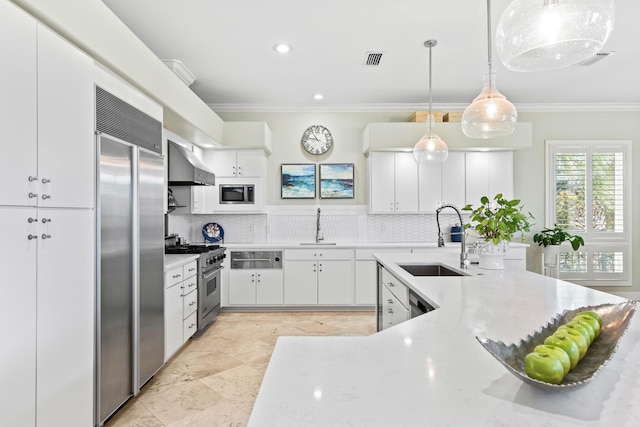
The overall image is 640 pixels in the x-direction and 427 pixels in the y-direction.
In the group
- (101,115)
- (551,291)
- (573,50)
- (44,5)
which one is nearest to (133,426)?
(101,115)

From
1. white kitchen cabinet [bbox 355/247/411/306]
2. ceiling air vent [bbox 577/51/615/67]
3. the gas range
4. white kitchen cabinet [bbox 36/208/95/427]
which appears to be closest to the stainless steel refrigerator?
white kitchen cabinet [bbox 36/208/95/427]

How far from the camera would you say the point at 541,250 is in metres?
5.16

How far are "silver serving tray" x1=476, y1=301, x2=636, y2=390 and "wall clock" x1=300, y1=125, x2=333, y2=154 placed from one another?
4.34m

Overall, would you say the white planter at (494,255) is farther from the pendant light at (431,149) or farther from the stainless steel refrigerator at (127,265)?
the stainless steel refrigerator at (127,265)

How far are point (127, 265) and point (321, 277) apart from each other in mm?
2761

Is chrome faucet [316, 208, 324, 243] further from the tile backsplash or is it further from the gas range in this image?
the gas range

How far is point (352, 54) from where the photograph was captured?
3521 mm

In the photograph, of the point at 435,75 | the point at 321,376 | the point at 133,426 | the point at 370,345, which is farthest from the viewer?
the point at 435,75

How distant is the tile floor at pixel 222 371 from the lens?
2316mm

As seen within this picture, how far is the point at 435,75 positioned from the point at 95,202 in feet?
12.2

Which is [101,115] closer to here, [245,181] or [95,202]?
[95,202]

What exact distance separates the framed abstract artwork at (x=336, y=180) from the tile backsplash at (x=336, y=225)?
0.20 m

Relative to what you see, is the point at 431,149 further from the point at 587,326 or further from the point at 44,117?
the point at 44,117

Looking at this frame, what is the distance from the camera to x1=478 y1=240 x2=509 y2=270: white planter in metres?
2.60
